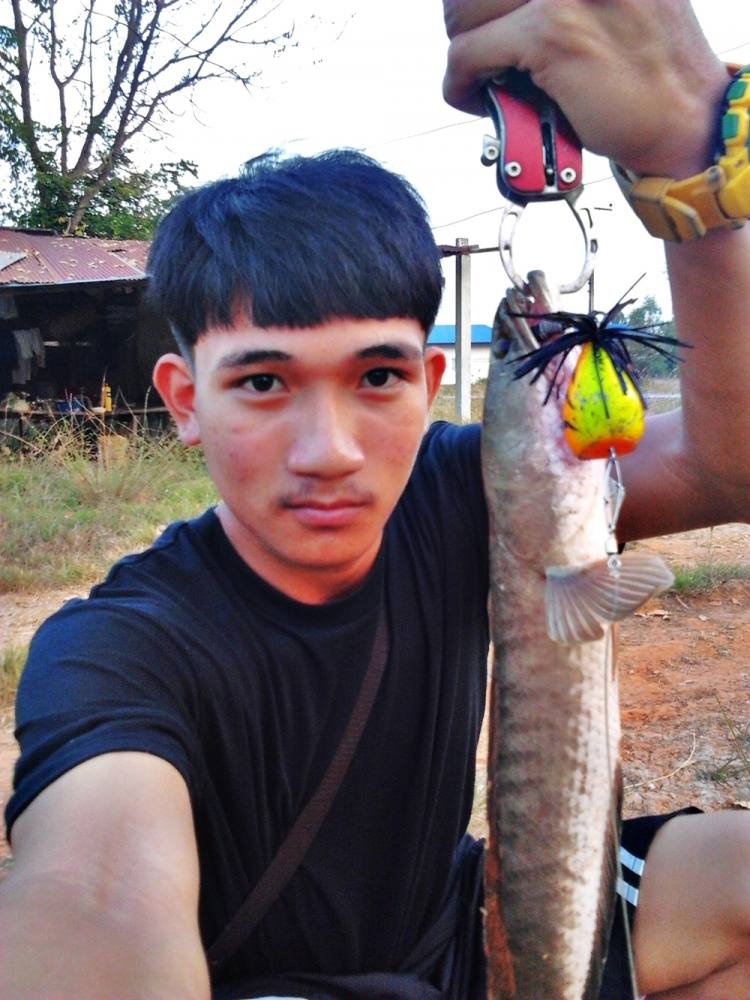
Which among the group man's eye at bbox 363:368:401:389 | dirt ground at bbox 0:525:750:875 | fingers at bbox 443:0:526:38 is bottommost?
dirt ground at bbox 0:525:750:875

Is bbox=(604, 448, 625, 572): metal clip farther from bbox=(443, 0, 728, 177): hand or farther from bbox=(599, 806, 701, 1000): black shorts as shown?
bbox=(599, 806, 701, 1000): black shorts

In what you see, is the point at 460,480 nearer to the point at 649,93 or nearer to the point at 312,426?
the point at 312,426

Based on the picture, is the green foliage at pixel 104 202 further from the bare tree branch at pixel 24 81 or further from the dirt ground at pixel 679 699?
the dirt ground at pixel 679 699

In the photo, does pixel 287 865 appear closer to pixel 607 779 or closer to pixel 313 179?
pixel 607 779

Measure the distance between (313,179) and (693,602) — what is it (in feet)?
17.9

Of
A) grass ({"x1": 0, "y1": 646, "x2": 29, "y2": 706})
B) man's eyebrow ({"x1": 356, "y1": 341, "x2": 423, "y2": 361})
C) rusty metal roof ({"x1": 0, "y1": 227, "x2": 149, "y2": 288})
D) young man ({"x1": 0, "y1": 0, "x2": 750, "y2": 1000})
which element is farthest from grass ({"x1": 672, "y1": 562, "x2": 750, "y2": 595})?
rusty metal roof ({"x1": 0, "y1": 227, "x2": 149, "y2": 288})

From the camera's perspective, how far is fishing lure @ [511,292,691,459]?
144 cm

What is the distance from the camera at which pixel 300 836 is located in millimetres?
1766

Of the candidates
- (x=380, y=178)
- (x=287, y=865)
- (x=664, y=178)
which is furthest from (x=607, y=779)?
(x=380, y=178)

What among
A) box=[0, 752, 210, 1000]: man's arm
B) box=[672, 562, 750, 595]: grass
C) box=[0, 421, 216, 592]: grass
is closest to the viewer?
box=[0, 752, 210, 1000]: man's arm

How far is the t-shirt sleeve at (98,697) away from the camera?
4.42 ft

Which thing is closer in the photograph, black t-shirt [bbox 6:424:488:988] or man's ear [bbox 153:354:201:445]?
black t-shirt [bbox 6:424:488:988]

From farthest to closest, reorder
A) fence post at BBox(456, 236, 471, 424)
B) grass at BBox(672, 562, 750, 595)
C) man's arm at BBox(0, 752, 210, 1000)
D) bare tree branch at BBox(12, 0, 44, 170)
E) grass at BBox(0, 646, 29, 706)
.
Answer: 1. bare tree branch at BBox(12, 0, 44, 170)
2. fence post at BBox(456, 236, 471, 424)
3. grass at BBox(672, 562, 750, 595)
4. grass at BBox(0, 646, 29, 706)
5. man's arm at BBox(0, 752, 210, 1000)

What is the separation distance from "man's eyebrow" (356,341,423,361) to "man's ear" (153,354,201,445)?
0.37 meters
